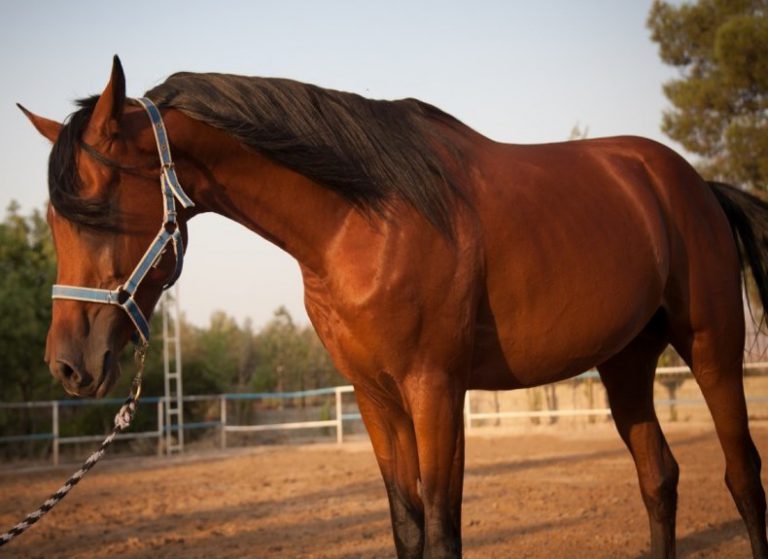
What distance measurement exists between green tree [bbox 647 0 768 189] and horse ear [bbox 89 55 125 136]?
16.2m

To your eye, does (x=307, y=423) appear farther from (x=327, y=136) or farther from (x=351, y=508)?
(x=327, y=136)

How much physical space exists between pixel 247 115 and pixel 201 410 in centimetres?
2084

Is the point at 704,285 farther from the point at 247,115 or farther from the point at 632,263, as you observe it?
the point at 247,115

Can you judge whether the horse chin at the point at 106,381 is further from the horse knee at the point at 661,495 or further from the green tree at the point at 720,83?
the green tree at the point at 720,83

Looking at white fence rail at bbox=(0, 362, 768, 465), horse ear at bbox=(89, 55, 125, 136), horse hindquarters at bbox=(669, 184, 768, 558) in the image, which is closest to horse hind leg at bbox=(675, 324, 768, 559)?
horse hindquarters at bbox=(669, 184, 768, 558)

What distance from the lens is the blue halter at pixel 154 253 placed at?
226 centimetres

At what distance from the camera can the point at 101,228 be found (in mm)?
2297

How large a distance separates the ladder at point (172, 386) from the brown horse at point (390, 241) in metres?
14.2

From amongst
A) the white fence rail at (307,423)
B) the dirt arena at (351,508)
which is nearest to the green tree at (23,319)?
the white fence rail at (307,423)

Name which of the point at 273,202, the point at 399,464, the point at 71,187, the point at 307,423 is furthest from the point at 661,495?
the point at 307,423

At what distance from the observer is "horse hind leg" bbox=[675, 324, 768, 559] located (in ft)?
11.8

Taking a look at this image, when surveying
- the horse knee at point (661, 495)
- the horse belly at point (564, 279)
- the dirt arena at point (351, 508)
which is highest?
the horse belly at point (564, 279)

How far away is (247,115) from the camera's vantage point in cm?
258

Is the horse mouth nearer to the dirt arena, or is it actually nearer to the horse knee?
the horse knee
